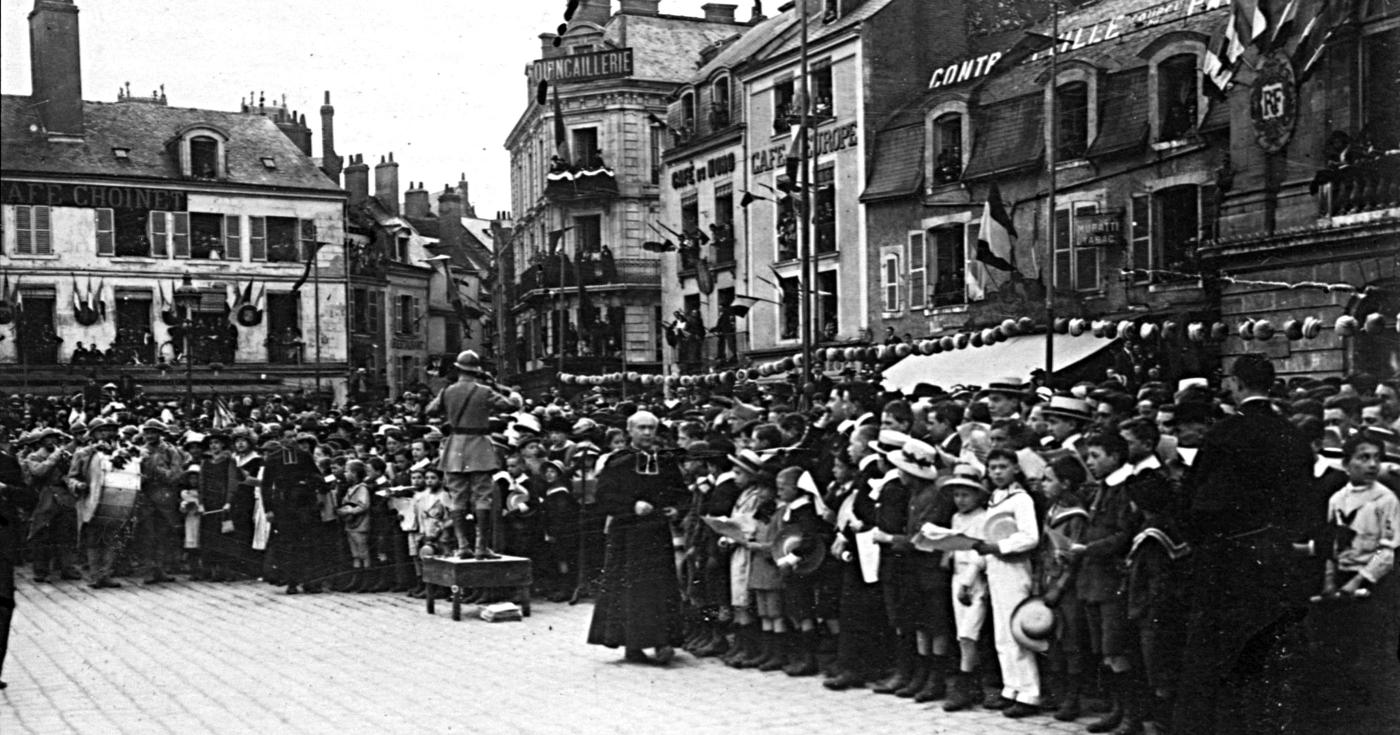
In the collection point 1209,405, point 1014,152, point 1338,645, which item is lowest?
point 1338,645

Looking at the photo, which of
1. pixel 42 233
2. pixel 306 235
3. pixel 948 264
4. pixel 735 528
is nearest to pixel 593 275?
pixel 306 235

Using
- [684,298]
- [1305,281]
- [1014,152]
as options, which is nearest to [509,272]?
[684,298]

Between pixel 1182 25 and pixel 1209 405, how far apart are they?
19318 mm

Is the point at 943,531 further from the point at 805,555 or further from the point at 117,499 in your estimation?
the point at 117,499

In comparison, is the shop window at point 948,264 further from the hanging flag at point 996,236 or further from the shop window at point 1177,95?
the shop window at point 1177,95

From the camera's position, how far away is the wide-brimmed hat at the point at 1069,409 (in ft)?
33.5

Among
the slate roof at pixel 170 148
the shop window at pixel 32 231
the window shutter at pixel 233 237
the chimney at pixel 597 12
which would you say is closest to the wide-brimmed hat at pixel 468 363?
the slate roof at pixel 170 148

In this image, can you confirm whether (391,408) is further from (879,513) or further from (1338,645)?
(1338,645)

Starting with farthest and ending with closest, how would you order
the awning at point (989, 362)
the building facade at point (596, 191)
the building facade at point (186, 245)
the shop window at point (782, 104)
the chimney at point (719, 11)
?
the chimney at point (719, 11) < the building facade at point (596, 191) < the shop window at point (782, 104) < the building facade at point (186, 245) < the awning at point (989, 362)

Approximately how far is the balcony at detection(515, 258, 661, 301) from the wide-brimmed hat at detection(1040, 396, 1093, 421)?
87.2ft

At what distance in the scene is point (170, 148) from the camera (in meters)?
42.8

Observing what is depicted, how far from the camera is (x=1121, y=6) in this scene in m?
29.2

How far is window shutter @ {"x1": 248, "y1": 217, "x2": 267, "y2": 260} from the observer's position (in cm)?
4300

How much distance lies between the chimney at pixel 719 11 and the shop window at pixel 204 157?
52.7 feet
